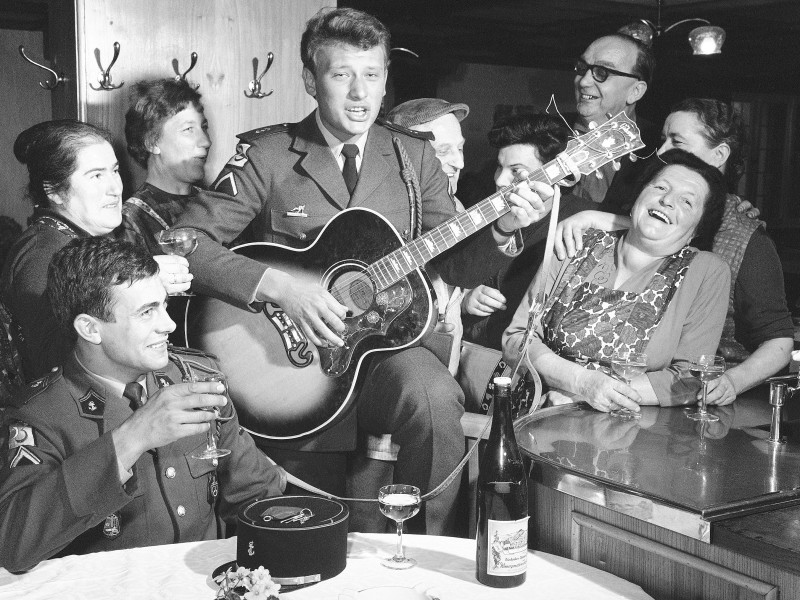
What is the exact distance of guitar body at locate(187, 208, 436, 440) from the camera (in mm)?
2730

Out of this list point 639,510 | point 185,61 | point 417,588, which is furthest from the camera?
point 185,61

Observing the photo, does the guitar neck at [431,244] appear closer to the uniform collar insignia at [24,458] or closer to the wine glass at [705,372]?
the wine glass at [705,372]

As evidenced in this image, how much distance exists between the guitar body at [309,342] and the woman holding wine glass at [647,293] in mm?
395

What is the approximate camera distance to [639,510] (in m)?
1.75

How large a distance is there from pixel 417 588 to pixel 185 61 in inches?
94.4

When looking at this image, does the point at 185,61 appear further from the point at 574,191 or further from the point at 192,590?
the point at 192,590

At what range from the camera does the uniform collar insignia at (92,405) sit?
6.64ft

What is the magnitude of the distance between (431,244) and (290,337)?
50cm

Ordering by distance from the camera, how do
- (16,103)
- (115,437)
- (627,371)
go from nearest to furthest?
(115,437) < (627,371) < (16,103)

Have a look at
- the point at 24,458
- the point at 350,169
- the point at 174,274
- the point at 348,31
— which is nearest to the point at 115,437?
the point at 24,458

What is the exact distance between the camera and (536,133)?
3.32m

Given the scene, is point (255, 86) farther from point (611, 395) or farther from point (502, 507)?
point (502, 507)

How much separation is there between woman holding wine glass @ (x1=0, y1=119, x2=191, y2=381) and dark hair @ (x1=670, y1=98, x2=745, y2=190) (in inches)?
69.7

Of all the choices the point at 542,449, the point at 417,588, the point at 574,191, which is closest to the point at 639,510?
the point at 542,449
